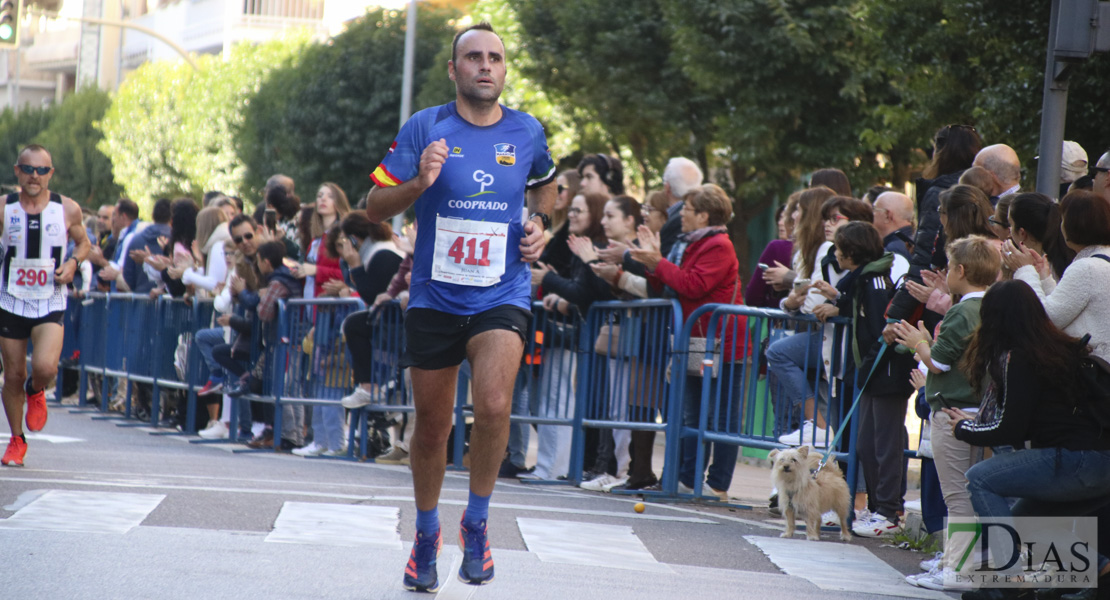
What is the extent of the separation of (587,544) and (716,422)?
2465mm

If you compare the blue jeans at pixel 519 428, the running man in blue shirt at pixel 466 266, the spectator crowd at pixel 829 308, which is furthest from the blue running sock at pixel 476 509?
the blue jeans at pixel 519 428

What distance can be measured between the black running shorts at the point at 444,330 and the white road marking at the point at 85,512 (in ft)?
6.60

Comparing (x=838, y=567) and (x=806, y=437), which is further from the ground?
(x=806, y=437)

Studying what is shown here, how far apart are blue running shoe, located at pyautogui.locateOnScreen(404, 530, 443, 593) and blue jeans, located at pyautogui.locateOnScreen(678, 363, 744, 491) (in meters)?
4.07

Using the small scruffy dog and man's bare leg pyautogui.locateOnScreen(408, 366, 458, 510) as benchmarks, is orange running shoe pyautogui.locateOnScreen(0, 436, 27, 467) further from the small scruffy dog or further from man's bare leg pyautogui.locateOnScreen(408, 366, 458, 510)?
the small scruffy dog

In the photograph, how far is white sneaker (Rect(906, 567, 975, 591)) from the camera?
22.3ft

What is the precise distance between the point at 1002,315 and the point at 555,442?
529 cm

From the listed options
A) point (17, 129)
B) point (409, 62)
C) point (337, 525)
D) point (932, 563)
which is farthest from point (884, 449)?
point (17, 129)

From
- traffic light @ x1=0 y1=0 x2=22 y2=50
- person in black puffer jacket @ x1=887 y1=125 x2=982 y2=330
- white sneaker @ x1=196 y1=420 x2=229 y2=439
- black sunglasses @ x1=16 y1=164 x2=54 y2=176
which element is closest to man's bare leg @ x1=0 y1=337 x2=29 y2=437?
black sunglasses @ x1=16 y1=164 x2=54 y2=176

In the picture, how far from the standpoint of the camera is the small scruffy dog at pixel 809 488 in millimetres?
8312

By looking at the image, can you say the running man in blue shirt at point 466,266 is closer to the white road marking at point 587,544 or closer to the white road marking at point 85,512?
the white road marking at point 587,544

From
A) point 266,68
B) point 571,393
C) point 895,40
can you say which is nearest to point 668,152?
point 895,40

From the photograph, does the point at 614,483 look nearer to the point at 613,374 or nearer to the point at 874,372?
the point at 613,374

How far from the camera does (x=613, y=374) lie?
10.7m
